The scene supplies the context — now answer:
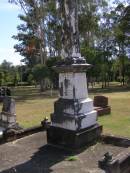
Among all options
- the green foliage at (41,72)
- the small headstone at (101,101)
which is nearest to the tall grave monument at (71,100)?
the small headstone at (101,101)

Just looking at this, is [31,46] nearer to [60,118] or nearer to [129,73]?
[129,73]

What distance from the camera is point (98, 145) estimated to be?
30.1 feet

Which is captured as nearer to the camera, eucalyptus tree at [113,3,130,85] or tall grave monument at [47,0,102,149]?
tall grave monument at [47,0,102,149]

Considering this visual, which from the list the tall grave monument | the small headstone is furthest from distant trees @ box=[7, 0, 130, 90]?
the tall grave monument

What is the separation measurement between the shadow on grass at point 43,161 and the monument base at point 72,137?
0.21m

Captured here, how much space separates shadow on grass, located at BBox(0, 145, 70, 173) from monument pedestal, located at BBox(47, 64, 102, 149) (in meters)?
0.32

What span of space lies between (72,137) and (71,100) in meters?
1.00

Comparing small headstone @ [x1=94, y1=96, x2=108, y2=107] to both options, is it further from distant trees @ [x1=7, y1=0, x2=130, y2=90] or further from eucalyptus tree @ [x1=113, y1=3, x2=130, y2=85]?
eucalyptus tree @ [x1=113, y1=3, x2=130, y2=85]

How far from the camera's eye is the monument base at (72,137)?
8758 millimetres

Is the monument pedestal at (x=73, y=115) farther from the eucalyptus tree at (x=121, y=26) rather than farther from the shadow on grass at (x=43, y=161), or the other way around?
the eucalyptus tree at (x=121, y=26)

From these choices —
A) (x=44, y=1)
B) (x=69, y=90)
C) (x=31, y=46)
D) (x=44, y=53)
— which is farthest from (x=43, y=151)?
(x=31, y=46)

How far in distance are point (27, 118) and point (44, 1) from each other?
23.8 metres

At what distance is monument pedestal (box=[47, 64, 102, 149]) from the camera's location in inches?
350

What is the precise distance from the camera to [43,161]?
8.07 metres
